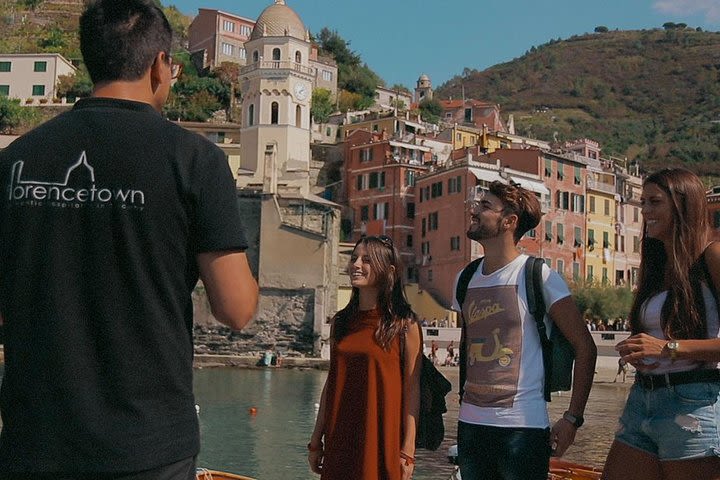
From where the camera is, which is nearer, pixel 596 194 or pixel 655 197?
pixel 655 197

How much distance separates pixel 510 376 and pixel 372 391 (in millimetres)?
781

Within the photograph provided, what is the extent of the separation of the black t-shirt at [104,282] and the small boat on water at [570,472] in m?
3.95

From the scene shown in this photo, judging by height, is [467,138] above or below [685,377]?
above

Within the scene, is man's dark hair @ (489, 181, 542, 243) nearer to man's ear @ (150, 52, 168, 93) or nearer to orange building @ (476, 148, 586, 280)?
man's ear @ (150, 52, 168, 93)

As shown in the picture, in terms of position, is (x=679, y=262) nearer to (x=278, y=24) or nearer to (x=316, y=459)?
(x=316, y=459)

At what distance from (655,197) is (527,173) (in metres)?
46.1

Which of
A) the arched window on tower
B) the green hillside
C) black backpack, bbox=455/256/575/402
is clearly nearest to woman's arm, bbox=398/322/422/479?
black backpack, bbox=455/256/575/402

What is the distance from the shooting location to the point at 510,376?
437cm

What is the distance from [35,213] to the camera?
243cm

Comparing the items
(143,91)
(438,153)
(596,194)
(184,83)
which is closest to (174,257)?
(143,91)

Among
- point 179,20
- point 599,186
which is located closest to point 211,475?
point 599,186

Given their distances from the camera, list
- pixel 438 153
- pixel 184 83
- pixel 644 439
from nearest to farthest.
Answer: pixel 644 439
pixel 438 153
pixel 184 83

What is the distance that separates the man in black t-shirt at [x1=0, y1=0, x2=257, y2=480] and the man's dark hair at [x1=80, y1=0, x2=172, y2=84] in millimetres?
108

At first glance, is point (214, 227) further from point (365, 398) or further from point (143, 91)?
point (365, 398)
